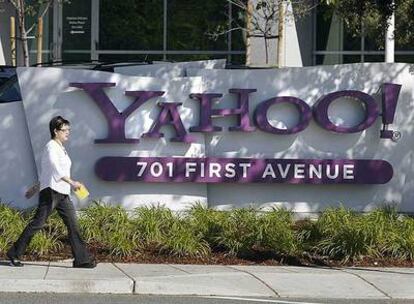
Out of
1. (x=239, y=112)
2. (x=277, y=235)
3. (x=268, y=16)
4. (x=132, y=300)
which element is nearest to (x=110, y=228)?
(x=277, y=235)

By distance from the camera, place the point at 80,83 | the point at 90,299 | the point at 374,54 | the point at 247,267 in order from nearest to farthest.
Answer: the point at 90,299 < the point at 247,267 < the point at 80,83 < the point at 374,54

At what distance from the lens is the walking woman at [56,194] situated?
368 inches

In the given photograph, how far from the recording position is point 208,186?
12891mm

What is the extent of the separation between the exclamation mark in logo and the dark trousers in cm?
560

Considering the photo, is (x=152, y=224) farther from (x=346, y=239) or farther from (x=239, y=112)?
(x=346, y=239)

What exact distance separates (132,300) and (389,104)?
20.3 feet

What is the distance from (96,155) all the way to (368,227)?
450cm

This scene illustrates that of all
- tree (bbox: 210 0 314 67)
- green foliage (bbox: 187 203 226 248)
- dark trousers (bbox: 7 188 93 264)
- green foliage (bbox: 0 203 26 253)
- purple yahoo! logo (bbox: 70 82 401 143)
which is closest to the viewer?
dark trousers (bbox: 7 188 93 264)

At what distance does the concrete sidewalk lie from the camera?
8828 mm

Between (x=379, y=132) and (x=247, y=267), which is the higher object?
(x=379, y=132)

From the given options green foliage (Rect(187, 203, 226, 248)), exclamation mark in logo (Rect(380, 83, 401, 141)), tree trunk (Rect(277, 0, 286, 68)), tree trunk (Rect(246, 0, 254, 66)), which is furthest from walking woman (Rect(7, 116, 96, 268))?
tree trunk (Rect(246, 0, 254, 66))

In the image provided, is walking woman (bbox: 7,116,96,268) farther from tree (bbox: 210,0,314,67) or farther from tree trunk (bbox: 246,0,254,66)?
tree trunk (bbox: 246,0,254,66)

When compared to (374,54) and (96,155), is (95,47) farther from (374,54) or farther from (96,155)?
(96,155)

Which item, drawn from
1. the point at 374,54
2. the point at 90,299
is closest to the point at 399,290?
the point at 90,299
